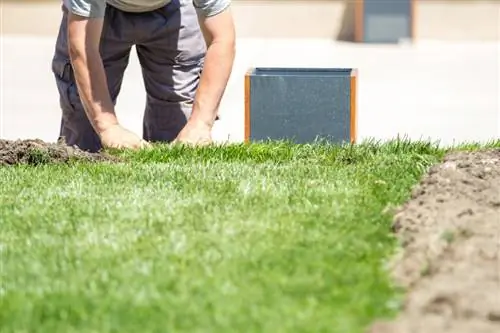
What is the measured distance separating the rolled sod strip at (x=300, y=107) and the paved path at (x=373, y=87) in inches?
56.7

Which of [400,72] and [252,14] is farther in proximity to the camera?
[252,14]

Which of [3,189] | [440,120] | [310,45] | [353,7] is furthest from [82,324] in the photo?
[353,7]

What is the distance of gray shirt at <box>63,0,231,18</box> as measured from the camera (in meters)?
6.63

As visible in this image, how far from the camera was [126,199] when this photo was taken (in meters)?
5.12

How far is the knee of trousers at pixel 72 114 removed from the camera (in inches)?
302

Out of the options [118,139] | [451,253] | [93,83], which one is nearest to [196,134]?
[118,139]

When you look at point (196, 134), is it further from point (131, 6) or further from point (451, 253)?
point (451, 253)

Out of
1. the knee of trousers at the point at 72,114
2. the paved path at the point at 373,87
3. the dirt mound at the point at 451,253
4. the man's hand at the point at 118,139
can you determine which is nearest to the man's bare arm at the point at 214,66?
the man's hand at the point at 118,139

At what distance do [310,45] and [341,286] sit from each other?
13185 millimetres

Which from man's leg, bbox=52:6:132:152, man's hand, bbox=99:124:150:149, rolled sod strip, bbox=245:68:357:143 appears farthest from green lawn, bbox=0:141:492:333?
man's leg, bbox=52:6:132:152

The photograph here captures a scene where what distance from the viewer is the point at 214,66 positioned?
270 inches

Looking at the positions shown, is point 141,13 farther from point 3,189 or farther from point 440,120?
point 440,120

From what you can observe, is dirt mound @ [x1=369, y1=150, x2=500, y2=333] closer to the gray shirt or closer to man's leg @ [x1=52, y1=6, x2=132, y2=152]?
the gray shirt

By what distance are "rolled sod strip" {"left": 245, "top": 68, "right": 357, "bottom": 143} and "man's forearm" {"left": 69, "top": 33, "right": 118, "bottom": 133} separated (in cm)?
106
